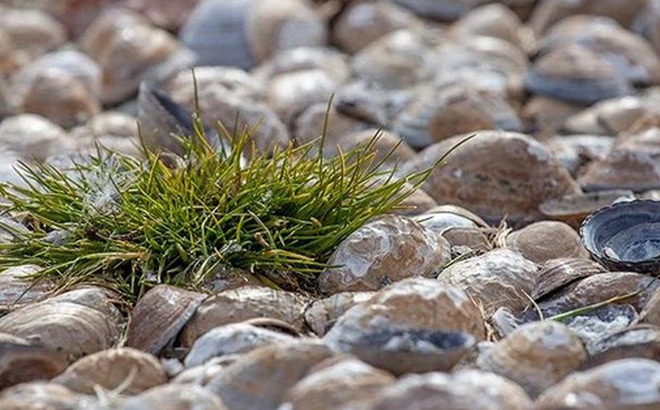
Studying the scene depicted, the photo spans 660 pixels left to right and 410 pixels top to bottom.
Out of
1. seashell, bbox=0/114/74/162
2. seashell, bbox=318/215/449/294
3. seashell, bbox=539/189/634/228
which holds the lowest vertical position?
seashell, bbox=0/114/74/162

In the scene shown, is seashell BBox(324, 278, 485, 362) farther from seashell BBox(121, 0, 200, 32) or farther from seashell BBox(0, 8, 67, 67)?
seashell BBox(121, 0, 200, 32)

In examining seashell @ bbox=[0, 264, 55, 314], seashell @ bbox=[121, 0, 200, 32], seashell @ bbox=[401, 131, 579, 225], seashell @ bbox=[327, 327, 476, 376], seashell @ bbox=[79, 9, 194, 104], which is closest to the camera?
seashell @ bbox=[327, 327, 476, 376]

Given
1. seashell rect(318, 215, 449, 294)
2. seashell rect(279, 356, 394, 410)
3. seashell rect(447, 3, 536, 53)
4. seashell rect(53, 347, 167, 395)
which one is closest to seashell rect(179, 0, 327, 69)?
seashell rect(447, 3, 536, 53)

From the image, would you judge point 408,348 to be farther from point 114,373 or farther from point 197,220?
point 197,220

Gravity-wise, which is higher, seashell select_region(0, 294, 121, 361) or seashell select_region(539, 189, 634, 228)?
seashell select_region(0, 294, 121, 361)

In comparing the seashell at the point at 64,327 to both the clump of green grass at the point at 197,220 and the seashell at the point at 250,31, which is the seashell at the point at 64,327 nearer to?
the clump of green grass at the point at 197,220

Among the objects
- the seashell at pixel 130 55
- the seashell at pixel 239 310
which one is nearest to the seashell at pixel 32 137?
the seashell at pixel 130 55

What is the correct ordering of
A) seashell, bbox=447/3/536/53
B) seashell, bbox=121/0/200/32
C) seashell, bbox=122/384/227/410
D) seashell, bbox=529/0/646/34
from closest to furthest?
seashell, bbox=122/384/227/410 → seashell, bbox=447/3/536/53 → seashell, bbox=529/0/646/34 → seashell, bbox=121/0/200/32
